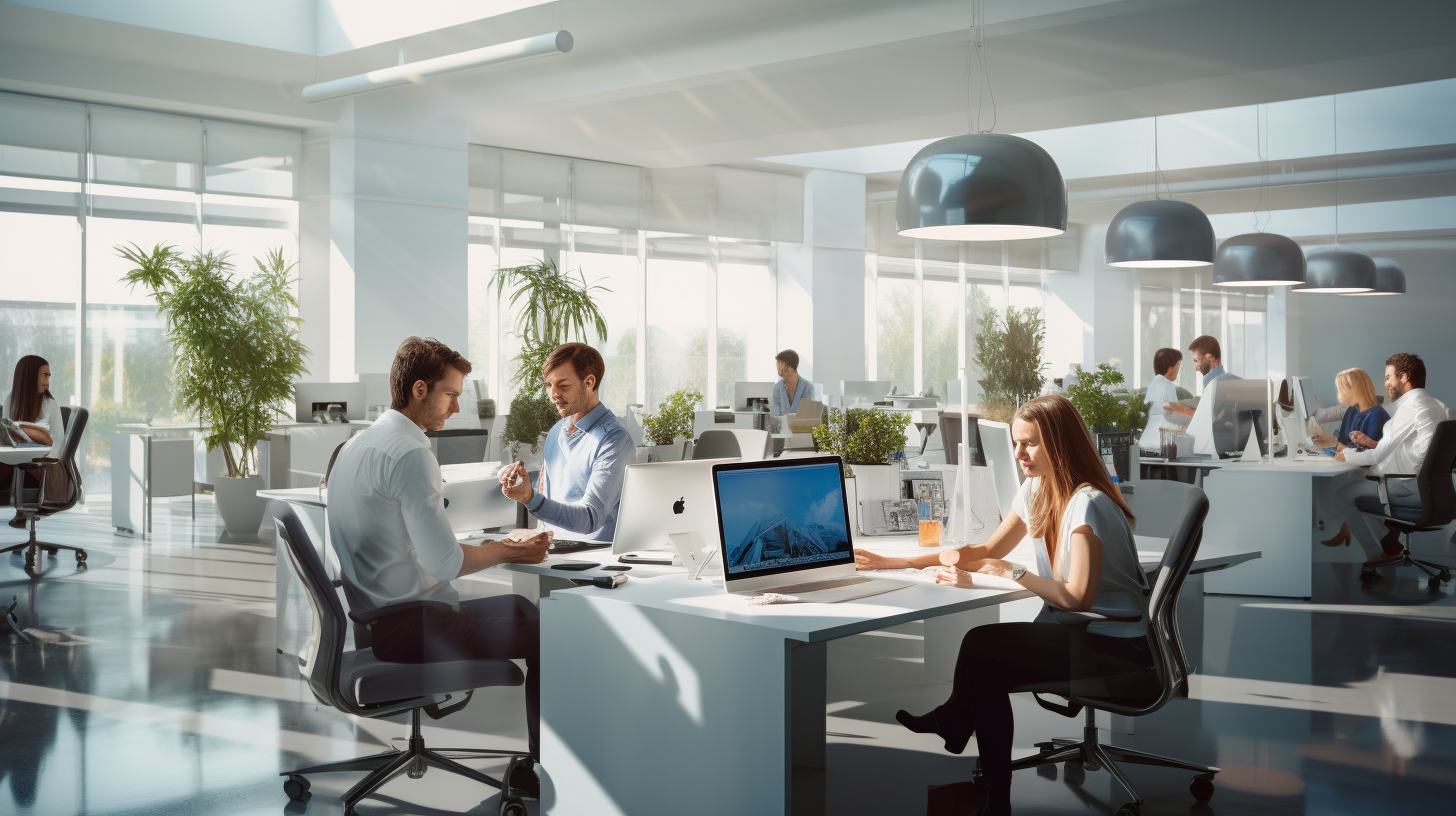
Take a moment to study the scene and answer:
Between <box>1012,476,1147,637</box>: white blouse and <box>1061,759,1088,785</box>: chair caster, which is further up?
<box>1012,476,1147,637</box>: white blouse

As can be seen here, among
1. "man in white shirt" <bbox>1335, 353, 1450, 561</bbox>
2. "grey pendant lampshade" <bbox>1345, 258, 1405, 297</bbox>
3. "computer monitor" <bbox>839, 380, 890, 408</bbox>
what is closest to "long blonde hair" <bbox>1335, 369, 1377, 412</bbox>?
"man in white shirt" <bbox>1335, 353, 1450, 561</bbox>

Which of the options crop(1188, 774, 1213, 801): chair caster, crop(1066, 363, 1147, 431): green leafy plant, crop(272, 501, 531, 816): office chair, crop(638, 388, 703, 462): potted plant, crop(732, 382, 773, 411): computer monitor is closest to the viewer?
crop(272, 501, 531, 816): office chair

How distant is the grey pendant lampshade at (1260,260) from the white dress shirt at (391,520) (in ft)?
19.3

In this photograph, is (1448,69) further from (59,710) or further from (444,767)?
(59,710)

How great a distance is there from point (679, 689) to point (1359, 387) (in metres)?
7.46

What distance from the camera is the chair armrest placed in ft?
12.0

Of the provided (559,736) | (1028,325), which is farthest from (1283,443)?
(559,736)

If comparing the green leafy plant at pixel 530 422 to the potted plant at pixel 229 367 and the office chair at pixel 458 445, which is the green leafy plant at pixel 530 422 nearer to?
the office chair at pixel 458 445

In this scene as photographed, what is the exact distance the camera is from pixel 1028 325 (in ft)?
32.3

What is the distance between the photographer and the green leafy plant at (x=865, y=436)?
15.9 feet

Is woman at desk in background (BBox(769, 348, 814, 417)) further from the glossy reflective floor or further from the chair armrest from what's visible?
the chair armrest

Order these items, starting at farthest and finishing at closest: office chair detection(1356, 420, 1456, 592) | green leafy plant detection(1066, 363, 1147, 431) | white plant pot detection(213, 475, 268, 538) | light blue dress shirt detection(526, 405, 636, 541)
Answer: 1. white plant pot detection(213, 475, 268, 538)
2. office chair detection(1356, 420, 1456, 592)
3. green leafy plant detection(1066, 363, 1147, 431)
4. light blue dress shirt detection(526, 405, 636, 541)

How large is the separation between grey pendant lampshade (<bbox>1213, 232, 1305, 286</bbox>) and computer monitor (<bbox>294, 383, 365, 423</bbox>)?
732 cm

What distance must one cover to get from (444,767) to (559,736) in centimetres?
Answer: 65
